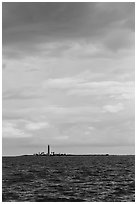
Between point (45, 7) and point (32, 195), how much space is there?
10628 mm

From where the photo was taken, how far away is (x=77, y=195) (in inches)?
781

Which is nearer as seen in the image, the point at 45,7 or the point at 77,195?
the point at 45,7

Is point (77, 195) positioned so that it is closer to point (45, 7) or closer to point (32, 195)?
point (32, 195)

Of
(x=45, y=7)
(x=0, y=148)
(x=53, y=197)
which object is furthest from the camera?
(x=53, y=197)

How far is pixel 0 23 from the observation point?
988 cm

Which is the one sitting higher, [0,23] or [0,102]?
[0,23]

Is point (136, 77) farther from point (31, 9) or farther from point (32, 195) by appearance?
point (32, 195)

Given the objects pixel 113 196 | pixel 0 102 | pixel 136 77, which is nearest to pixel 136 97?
pixel 136 77

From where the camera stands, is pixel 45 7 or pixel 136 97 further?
pixel 45 7

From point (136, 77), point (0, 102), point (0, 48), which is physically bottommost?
point (0, 102)

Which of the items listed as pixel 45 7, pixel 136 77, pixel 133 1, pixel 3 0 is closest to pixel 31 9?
pixel 45 7

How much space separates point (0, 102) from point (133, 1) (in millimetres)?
4393

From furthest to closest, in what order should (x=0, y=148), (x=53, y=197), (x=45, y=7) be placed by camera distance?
(x=53, y=197) → (x=45, y=7) → (x=0, y=148)

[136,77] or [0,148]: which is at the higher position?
[136,77]
